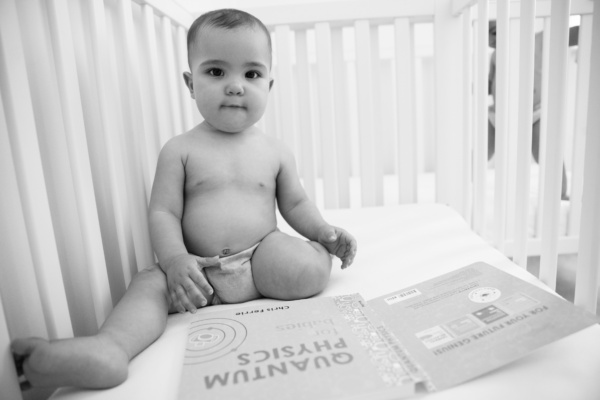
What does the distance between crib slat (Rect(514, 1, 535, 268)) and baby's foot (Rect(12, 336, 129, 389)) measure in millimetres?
687

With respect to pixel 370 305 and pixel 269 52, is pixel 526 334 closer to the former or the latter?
pixel 370 305

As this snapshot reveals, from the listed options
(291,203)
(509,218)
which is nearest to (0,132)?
(291,203)

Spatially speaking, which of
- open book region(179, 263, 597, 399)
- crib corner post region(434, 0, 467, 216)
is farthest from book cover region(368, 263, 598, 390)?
crib corner post region(434, 0, 467, 216)

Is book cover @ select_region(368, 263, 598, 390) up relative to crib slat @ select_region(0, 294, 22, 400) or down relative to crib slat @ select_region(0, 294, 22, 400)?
down

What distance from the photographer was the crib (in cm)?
47

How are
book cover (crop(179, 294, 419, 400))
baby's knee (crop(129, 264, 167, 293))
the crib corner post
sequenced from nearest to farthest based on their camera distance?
book cover (crop(179, 294, 419, 400)) → baby's knee (crop(129, 264, 167, 293)) → the crib corner post

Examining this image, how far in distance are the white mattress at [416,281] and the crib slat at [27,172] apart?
0.11 meters

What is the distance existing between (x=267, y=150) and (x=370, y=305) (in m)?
0.37

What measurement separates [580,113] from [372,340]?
3.81 ft

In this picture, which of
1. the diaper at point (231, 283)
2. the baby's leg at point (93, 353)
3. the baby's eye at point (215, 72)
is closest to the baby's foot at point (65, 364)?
the baby's leg at point (93, 353)

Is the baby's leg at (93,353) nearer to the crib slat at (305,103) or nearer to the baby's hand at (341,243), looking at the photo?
the baby's hand at (341,243)

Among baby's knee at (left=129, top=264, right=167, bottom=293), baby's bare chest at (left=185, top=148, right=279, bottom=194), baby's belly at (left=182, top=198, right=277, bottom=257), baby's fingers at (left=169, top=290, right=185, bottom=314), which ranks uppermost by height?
baby's bare chest at (left=185, top=148, right=279, bottom=194)

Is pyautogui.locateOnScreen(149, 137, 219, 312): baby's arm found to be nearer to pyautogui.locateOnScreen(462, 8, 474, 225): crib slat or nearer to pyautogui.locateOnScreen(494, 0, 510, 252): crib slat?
pyautogui.locateOnScreen(494, 0, 510, 252): crib slat

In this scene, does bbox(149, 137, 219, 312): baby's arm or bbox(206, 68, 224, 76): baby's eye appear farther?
bbox(206, 68, 224, 76): baby's eye
